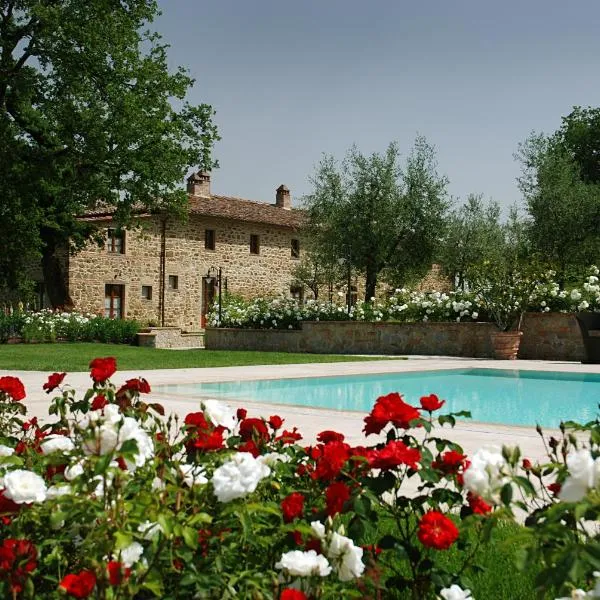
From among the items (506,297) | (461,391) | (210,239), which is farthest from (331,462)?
(210,239)

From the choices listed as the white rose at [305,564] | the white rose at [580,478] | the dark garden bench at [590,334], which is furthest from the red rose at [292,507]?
the dark garden bench at [590,334]

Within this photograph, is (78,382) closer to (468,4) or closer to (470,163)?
(468,4)

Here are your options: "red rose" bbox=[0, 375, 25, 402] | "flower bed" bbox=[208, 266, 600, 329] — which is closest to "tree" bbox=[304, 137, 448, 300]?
"flower bed" bbox=[208, 266, 600, 329]

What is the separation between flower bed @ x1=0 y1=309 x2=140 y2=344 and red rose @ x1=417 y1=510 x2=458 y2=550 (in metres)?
22.1

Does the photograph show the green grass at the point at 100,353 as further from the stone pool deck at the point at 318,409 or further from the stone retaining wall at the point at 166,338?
the stone retaining wall at the point at 166,338

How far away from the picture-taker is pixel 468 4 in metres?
11.6

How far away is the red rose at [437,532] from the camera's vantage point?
5.49 feet

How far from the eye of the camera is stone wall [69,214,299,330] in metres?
28.5

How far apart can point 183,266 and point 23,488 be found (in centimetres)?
2947

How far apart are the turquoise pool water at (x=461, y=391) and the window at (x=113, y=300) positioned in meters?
17.7

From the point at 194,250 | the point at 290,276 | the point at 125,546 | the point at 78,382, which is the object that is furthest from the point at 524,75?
the point at 290,276

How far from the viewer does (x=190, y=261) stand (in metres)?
31.3

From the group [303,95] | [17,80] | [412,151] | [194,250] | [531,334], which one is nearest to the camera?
[303,95]

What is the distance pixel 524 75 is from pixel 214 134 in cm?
1305
